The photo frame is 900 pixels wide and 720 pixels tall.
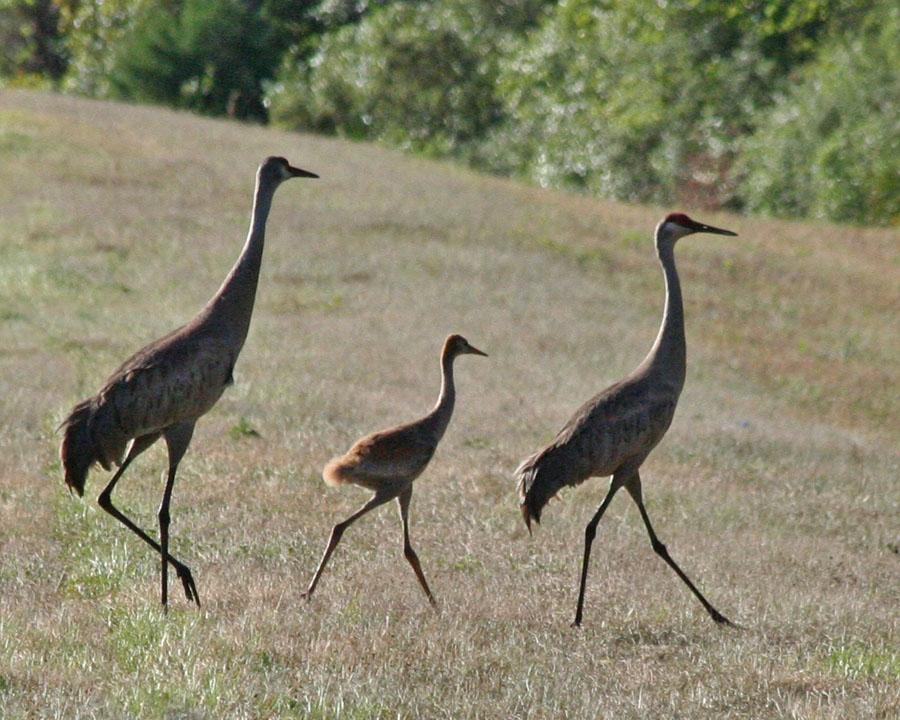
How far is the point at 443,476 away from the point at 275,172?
2.94 metres

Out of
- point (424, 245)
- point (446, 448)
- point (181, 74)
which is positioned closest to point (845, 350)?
point (424, 245)

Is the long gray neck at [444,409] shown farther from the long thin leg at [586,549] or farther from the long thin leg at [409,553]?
the long thin leg at [586,549]

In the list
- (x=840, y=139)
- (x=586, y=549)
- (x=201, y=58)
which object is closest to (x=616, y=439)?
(x=586, y=549)

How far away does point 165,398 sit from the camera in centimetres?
713

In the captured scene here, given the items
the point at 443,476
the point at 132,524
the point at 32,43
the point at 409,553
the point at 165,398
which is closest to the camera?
the point at 165,398

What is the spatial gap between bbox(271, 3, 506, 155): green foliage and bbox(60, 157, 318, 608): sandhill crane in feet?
102

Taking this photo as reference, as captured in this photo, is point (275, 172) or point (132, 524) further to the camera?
point (275, 172)

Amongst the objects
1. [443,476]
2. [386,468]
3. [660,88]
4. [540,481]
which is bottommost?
[443,476]

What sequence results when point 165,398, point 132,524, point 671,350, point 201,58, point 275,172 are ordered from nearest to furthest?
point 165,398 → point 132,524 → point 671,350 → point 275,172 → point 201,58

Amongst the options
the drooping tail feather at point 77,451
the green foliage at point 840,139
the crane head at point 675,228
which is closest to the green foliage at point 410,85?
the green foliage at point 840,139

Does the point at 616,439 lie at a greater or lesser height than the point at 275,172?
lesser

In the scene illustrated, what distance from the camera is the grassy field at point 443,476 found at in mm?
5961

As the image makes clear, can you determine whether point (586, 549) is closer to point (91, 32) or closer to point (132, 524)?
point (132, 524)

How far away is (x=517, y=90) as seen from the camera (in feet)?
122
